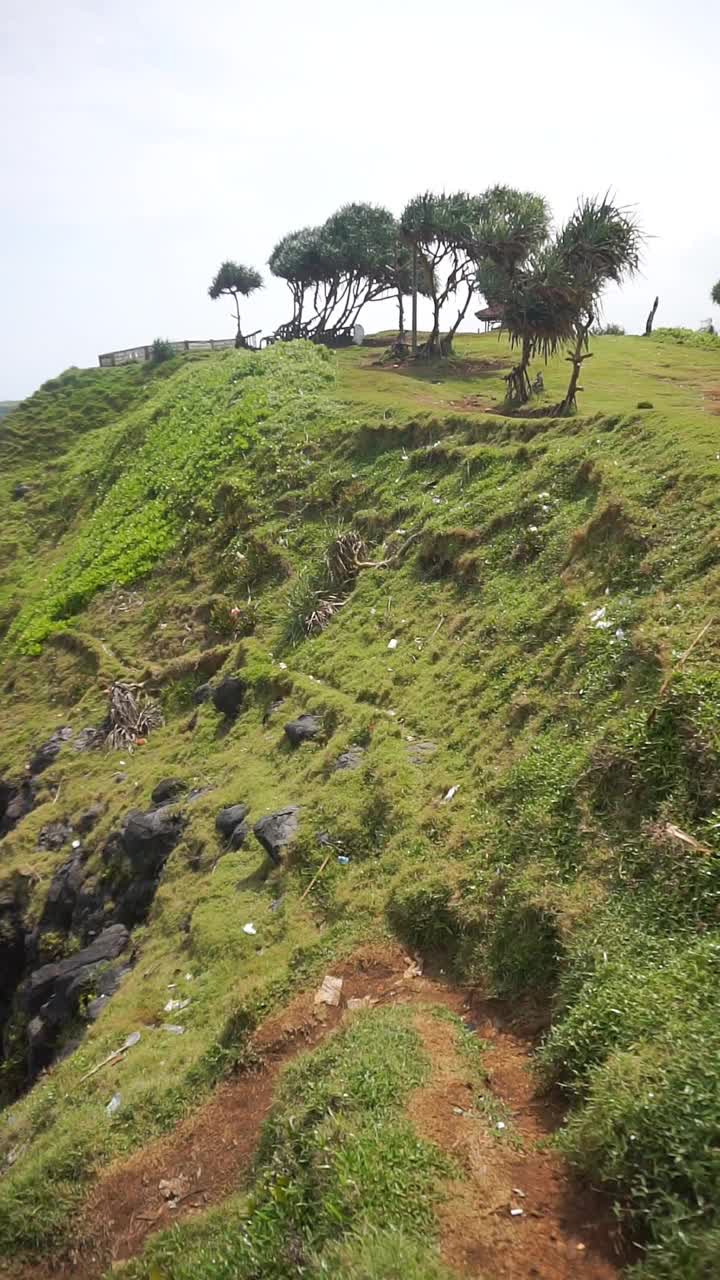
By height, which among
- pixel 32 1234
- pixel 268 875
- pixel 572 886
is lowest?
pixel 32 1234

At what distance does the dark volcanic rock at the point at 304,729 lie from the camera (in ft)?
41.3

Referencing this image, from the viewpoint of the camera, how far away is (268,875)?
1000 centimetres

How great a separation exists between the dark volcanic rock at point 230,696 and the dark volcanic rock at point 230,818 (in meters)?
3.65

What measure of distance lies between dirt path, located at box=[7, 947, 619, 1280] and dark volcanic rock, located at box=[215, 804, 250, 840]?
161 inches

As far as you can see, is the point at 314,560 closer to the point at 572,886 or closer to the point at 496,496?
the point at 496,496

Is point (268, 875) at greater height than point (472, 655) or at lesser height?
lesser

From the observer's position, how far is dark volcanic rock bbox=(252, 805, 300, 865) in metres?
10.0

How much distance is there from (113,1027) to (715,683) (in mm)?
7286

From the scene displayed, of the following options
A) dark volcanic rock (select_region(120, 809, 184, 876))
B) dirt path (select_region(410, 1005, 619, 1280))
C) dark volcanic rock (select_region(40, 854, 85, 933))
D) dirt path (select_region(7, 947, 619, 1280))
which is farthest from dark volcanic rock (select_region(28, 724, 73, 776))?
dirt path (select_region(410, 1005, 619, 1280))

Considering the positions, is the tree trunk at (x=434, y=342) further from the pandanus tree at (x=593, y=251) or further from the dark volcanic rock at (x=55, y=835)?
the dark volcanic rock at (x=55, y=835)

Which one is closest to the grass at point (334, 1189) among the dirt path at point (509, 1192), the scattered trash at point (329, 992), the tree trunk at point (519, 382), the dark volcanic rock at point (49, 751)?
the dirt path at point (509, 1192)

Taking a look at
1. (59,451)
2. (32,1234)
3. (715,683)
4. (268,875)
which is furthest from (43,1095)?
(59,451)

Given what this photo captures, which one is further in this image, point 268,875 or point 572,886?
point 268,875

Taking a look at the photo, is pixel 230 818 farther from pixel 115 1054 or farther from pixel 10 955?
pixel 10 955
